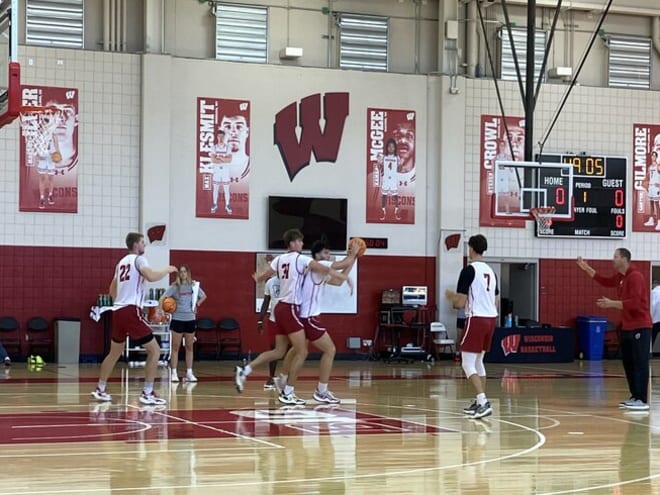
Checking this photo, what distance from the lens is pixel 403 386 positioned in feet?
56.7

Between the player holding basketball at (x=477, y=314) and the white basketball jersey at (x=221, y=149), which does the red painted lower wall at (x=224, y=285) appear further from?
the player holding basketball at (x=477, y=314)

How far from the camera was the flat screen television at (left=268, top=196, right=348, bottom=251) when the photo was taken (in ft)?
79.2

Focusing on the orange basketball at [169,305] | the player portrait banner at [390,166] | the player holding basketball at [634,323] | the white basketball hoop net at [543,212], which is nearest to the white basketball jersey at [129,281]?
the orange basketball at [169,305]

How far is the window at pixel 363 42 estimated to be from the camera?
24984 millimetres

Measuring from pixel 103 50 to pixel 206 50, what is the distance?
85.5 inches

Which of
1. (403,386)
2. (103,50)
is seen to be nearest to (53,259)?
(103,50)

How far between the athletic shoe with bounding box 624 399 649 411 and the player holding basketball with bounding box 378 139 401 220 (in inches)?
465

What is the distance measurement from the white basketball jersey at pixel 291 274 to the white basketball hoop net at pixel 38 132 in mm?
11040

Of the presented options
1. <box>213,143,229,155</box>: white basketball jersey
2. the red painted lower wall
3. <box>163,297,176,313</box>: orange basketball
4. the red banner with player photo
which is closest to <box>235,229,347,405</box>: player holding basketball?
<box>163,297,176,313</box>: orange basketball

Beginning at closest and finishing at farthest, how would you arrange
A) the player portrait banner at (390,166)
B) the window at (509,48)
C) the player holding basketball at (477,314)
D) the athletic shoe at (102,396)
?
the player holding basketball at (477,314)
the athletic shoe at (102,396)
the player portrait banner at (390,166)
the window at (509,48)

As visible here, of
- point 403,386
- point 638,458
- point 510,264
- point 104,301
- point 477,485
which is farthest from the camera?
point 510,264

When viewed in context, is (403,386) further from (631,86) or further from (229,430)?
(631,86)

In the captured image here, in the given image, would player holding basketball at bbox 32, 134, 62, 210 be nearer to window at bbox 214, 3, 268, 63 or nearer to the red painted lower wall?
the red painted lower wall

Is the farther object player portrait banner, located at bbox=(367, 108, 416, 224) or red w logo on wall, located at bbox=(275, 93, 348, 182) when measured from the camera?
player portrait banner, located at bbox=(367, 108, 416, 224)
